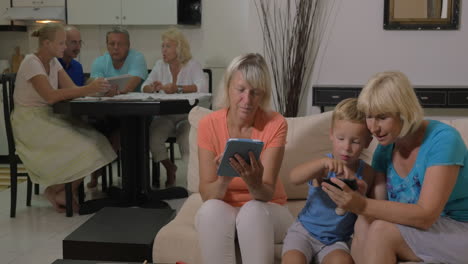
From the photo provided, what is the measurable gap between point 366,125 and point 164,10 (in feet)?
14.1

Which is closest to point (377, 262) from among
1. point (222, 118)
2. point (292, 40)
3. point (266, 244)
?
point (266, 244)

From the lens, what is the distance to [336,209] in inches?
68.5

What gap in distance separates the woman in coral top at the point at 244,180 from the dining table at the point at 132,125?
1.42 m

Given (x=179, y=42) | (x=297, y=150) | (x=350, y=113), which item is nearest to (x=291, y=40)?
(x=179, y=42)

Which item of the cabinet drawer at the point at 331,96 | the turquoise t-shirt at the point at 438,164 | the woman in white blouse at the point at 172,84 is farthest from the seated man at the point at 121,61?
the turquoise t-shirt at the point at 438,164

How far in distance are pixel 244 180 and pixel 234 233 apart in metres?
0.19

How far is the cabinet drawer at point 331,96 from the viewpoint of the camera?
4.56 metres

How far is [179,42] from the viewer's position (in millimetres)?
4438

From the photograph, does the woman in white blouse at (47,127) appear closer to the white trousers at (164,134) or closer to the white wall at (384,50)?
the white trousers at (164,134)

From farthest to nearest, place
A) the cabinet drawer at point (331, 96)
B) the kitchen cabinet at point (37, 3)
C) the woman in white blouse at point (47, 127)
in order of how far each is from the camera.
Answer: the kitchen cabinet at point (37, 3) → the cabinet drawer at point (331, 96) → the woman in white blouse at point (47, 127)

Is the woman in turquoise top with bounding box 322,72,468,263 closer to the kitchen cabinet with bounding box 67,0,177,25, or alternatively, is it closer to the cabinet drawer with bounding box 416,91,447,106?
the cabinet drawer with bounding box 416,91,447,106

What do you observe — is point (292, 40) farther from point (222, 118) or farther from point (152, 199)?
point (222, 118)

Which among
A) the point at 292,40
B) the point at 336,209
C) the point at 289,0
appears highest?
the point at 289,0

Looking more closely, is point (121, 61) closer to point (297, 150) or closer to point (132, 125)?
point (132, 125)
